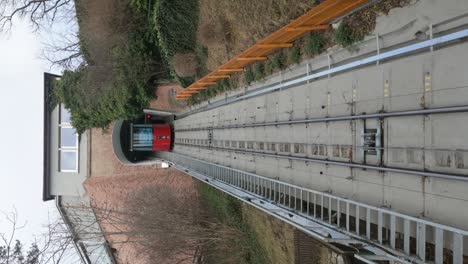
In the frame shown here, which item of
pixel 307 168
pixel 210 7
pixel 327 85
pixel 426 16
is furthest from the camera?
pixel 210 7

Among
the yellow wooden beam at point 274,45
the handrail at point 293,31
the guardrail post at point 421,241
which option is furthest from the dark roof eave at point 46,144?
the guardrail post at point 421,241

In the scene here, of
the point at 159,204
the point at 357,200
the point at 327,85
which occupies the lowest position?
the point at 159,204

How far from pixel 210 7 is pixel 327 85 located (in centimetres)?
940

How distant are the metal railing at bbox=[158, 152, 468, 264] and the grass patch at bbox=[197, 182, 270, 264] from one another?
524 centimetres

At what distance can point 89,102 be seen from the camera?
2847 cm

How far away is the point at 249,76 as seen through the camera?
1555cm

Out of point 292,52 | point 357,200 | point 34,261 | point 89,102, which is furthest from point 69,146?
point 357,200

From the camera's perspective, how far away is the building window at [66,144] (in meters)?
31.4

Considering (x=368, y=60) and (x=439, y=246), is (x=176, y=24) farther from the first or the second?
(x=439, y=246)

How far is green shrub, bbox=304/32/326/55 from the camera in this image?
10.8 metres

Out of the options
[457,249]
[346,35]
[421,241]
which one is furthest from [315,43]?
[457,249]

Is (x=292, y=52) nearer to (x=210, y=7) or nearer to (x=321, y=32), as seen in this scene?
(x=321, y=32)

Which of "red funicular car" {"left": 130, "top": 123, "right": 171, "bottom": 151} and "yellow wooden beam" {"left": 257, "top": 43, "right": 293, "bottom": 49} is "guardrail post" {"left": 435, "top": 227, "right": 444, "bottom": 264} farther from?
"red funicular car" {"left": 130, "top": 123, "right": 171, "bottom": 151}

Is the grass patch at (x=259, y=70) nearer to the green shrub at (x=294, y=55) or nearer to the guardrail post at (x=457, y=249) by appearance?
the green shrub at (x=294, y=55)
